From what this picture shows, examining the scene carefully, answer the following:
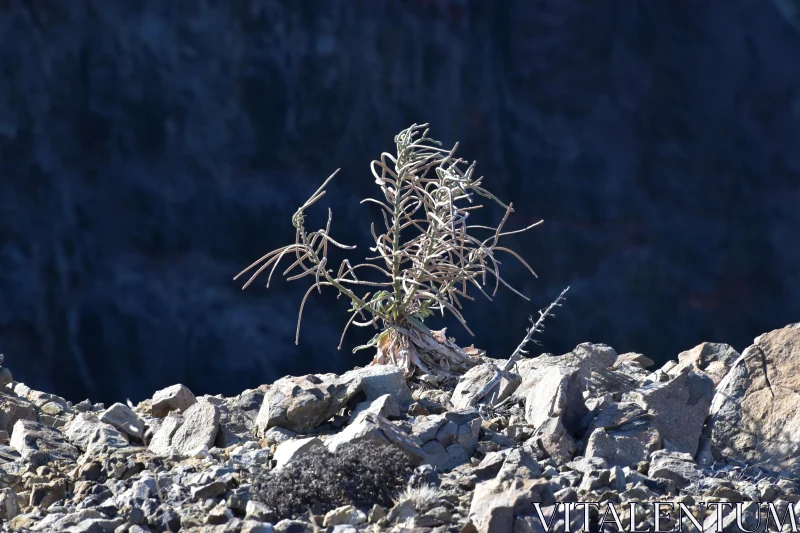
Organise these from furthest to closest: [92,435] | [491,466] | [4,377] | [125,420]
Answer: [4,377]
[125,420]
[92,435]
[491,466]

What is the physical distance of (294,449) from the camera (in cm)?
324

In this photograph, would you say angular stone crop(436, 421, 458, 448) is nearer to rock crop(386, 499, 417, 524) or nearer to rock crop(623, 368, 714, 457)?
rock crop(386, 499, 417, 524)

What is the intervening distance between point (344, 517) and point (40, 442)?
4.87 ft

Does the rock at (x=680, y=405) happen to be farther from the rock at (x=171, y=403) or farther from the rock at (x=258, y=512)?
the rock at (x=171, y=403)

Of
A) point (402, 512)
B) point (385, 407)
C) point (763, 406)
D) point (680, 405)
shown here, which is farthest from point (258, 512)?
point (763, 406)

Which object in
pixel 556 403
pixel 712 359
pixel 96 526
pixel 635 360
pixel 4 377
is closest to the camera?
pixel 96 526

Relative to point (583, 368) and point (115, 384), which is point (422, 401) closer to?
point (583, 368)

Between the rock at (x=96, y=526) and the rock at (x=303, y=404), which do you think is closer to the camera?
the rock at (x=96, y=526)

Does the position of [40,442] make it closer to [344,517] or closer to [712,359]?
[344,517]

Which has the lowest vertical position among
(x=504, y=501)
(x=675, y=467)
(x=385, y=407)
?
(x=675, y=467)

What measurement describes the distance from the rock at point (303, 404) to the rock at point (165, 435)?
1.00 ft

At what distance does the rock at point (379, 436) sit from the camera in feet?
10.5

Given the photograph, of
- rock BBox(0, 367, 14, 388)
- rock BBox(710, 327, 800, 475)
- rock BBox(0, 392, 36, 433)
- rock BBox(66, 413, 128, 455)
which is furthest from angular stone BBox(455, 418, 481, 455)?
rock BBox(0, 367, 14, 388)

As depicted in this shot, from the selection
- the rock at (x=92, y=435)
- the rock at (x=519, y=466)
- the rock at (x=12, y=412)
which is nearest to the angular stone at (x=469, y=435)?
the rock at (x=519, y=466)
